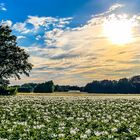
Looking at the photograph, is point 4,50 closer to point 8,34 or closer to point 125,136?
point 8,34

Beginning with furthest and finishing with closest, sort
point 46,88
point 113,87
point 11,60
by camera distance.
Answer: point 113,87, point 46,88, point 11,60

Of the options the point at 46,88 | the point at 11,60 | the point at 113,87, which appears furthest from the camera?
the point at 113,87

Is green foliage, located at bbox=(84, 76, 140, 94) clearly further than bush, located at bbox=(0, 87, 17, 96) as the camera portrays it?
Yes

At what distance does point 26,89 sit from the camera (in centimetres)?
12006

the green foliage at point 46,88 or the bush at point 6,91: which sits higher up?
the green foliage at point 46,88

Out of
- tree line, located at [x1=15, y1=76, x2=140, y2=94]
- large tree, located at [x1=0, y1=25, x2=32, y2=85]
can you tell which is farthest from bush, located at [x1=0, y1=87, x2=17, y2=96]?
tree line, located at [x1=15, y1=76, x2=140, y2=94]

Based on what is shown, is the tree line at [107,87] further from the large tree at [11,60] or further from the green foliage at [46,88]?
the large tree at [11,60]

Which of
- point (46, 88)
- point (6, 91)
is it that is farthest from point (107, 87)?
point (6, 91)

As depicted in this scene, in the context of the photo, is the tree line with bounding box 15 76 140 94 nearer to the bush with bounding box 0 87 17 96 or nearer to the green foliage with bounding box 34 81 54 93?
the green foliage with bounding box 34 81 54 93

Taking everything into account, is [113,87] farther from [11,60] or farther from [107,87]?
[11,60]

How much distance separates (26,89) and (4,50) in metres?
42.5

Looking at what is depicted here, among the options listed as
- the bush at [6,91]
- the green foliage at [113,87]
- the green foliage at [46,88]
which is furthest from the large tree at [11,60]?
the green foliage at [113,87]

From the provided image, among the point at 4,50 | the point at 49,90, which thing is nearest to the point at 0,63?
the point at 4,50

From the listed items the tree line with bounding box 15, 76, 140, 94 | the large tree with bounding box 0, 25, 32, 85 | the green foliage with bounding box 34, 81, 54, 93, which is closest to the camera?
the large tree with bounding box 0, 25, 32, 85
